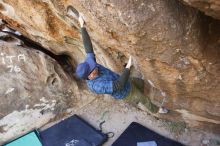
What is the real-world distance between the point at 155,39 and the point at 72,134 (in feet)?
10.4

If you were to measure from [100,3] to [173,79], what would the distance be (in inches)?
54.6

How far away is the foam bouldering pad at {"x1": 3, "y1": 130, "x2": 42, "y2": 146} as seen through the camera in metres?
5.57

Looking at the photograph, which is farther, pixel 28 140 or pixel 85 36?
pixel 28 140

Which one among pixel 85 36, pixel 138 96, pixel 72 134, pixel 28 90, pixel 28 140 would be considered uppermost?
pixel 85 36

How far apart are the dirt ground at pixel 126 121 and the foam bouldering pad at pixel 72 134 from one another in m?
0.14

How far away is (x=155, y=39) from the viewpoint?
311cm

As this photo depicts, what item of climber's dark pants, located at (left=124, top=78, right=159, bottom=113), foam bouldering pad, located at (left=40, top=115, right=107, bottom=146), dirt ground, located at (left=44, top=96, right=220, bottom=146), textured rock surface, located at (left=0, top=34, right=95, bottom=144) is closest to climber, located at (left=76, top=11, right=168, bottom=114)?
climber's dark pants, located at (left=124, top=78, right=159, bottom=113)

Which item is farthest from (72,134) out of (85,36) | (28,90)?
(85,36)

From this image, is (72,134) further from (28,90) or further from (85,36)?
(85,36)

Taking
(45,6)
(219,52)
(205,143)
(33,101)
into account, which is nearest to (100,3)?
(219,52)

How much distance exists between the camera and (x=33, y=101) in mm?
5801

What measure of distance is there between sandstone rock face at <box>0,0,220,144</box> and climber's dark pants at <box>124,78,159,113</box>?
100 mm

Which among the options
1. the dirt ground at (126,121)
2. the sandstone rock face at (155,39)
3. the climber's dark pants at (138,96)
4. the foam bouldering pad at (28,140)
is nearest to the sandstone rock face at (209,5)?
the sandstone rock face at (155,39)

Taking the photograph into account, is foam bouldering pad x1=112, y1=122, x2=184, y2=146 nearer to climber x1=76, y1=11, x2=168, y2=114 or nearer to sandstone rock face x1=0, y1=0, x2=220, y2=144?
sandstone rock face x1=0, y1=0, x2=220, y2=144
